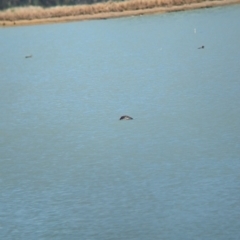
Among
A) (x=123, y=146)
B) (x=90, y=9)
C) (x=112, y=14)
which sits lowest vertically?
(x=112, y=14)

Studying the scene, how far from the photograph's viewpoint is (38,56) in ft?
69.1

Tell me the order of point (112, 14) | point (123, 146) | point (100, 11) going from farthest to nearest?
1. point (100, 11)
2. point (112, 14)
3. point (123, 146)

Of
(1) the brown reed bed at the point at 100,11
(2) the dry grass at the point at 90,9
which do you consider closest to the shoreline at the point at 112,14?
(1) the brown reed bed at the point at 100,11

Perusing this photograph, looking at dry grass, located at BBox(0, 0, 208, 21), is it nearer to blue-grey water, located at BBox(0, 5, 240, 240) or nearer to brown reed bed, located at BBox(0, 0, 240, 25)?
brown reed bed, located at BBox(0, 0, 240, 25)

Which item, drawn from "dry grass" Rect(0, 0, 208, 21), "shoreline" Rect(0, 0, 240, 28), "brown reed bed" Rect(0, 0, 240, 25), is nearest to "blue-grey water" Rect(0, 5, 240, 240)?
"shoreline" Rect(0, 0, 240, 28)

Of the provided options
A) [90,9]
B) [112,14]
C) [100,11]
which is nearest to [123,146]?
[112,14]

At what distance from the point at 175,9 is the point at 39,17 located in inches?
183

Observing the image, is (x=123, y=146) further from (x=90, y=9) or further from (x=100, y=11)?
(x=90, y=9)

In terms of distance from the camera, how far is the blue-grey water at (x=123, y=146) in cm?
746

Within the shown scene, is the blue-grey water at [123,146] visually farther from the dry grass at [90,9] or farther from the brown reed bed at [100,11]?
the dry grass at [90,9]

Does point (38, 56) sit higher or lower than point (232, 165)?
lower

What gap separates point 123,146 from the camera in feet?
32.9

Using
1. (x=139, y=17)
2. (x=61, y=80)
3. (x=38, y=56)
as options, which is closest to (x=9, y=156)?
(x=61, y=80)

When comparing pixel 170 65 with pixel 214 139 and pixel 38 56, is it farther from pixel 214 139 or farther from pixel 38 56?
pixel 214 139
